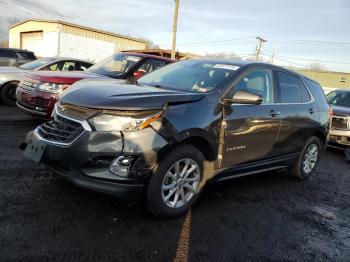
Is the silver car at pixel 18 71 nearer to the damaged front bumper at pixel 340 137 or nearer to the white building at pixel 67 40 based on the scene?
the damaged front bumper at pixel 340 137

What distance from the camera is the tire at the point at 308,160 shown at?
5.70 metres

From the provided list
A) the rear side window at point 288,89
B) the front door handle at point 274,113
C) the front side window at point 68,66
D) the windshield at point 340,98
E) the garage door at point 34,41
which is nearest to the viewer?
the front door handle at point 274,113

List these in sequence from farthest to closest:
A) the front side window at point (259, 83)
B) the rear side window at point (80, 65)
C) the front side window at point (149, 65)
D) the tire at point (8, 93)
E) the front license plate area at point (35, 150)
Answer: the rear side window at point (80, 65), the tire at point (8, 93), the front side window at point (149, 65), the front side window at point (259, 83), the front license plate area at point (35, 150)

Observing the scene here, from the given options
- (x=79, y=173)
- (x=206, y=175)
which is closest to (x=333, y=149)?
(x=206, y=175)

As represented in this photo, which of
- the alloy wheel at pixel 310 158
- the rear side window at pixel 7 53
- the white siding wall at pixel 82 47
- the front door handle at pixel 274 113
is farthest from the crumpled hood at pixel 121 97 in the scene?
the white siding wall at pixel 82 47

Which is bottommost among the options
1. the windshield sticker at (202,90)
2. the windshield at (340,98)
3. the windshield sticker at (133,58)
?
the windshield at (340,98)

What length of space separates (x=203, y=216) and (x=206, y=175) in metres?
0.46

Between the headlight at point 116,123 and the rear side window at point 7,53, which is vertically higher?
the rear side window at point 7,53

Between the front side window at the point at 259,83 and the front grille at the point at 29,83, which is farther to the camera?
the front grille at the point at 29,83

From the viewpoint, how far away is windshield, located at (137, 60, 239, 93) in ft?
14.0

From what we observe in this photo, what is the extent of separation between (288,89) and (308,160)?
1462 millimetres

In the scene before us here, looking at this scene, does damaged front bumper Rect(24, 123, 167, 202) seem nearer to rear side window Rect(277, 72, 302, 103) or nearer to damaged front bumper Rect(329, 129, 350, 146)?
rear side window Rect(277, 72, 302, 103)

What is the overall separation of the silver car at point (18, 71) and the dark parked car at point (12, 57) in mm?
4724

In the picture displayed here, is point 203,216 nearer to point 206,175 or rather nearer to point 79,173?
point 206,175
